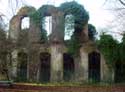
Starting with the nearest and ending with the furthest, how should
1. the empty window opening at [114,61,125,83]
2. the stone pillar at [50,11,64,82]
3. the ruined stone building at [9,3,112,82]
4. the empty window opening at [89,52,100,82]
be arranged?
1. the empty window opening at [114,61,125,83]
2. the empty window opening at [89,52,100,82]
3. the ruined stone building at [9,3,112,82]
4. the stone pillar at [50,11,64,82]

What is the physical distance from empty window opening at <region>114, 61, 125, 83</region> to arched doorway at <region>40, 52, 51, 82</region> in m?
6.51

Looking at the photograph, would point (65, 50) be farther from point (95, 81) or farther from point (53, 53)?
point (95, 81)

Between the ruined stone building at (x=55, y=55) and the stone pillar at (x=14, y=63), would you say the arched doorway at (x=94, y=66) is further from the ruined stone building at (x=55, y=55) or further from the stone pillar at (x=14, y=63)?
the stone pillar at (x=14, y=63)

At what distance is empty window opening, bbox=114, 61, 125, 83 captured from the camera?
108 feet

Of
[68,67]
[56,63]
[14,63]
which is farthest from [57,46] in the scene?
[14,63]

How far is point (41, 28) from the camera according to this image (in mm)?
36469

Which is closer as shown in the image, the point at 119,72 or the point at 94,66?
the point at 119,72

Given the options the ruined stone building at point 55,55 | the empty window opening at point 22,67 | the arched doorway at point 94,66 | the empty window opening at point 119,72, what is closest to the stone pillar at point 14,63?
the ruined stone building at point 55,55

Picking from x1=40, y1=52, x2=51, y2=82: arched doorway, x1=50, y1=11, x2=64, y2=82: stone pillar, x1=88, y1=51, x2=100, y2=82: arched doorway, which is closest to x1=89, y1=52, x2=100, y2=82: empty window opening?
x1=88, y1=51, x2=100, y2=82: arched doorway

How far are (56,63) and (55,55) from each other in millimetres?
783

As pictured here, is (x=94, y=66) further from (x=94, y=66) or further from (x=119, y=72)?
(x=119, y=72)

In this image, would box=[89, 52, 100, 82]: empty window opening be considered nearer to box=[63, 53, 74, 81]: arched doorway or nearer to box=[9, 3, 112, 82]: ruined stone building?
box=[9, 3, 112, 82]: ruined stone building

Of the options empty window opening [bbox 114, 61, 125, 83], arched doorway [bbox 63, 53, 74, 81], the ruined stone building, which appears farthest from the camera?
arched doorway [bbox 63, 53, 74, 81]

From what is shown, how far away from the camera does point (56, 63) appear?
34812 mm
